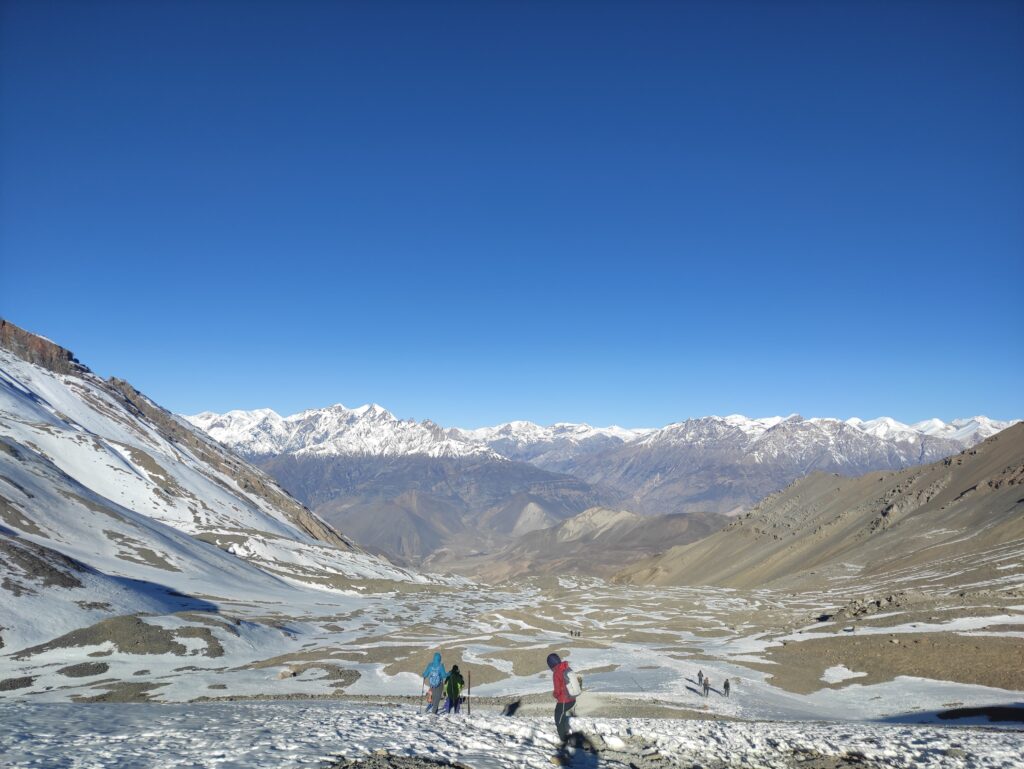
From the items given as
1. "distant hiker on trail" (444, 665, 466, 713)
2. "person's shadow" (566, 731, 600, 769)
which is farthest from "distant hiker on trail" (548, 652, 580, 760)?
"distant hiker on trail" (444, 665, 466, 713)

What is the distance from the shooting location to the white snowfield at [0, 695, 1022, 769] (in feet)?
41.2

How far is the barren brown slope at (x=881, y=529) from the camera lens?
324 feet

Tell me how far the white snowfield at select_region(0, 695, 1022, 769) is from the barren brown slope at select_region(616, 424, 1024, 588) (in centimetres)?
7218

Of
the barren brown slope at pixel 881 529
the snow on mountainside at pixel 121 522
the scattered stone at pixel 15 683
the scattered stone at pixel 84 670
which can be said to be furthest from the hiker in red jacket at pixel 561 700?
the snow on mountainside at pixel 121 522

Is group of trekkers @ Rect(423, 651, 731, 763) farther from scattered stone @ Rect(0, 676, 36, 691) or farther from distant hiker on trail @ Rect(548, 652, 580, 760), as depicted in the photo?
scattered stone @ Rect(0, 676, 36, 691)

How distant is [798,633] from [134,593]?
8161cm

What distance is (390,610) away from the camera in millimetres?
120562

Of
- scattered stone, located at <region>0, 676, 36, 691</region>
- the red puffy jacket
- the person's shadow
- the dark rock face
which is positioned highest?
the red puffy jacket

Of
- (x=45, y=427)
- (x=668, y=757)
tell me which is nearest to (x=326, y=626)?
(x=668, y=757)

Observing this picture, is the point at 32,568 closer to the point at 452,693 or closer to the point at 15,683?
the point at 15,683

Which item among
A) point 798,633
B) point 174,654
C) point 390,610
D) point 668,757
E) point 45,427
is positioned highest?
point 45,427

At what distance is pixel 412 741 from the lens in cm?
1478

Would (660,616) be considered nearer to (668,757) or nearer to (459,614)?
(459,614)

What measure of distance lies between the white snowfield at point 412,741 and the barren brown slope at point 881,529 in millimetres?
72177
